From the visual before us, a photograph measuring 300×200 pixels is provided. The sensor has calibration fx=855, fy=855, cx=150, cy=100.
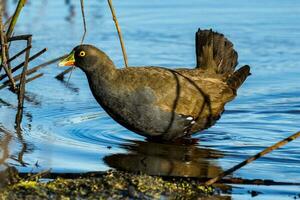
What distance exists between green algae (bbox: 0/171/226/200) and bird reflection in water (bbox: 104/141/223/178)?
0.79m

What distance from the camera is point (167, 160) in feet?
24.6

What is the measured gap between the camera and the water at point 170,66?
288 inches

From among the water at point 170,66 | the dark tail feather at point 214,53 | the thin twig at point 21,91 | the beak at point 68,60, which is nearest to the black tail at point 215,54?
the dark tail feather at point 214,53

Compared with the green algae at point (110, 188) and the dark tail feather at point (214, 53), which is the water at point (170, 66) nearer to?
the green algae at point (110, 188)

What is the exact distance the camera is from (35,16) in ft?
43.9

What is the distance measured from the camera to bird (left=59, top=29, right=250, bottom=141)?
26.0 feet

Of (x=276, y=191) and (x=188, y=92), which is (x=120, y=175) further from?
(x=188, y=92)

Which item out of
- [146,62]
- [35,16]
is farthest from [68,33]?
[146,62]

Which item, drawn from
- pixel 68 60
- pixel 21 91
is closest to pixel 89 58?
pixel 68 60

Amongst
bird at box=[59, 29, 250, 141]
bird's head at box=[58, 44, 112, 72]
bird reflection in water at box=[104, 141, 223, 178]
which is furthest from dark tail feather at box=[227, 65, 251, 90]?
bird's head at box=[58, 44, 112, 72]

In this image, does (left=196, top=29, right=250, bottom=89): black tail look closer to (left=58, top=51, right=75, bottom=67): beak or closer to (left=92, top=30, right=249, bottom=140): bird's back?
(left=92, top=30, right=249, bottom=140): bird's back

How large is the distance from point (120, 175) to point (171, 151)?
1951 mm

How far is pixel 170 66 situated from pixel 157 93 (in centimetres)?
316

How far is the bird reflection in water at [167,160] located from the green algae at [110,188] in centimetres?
79
